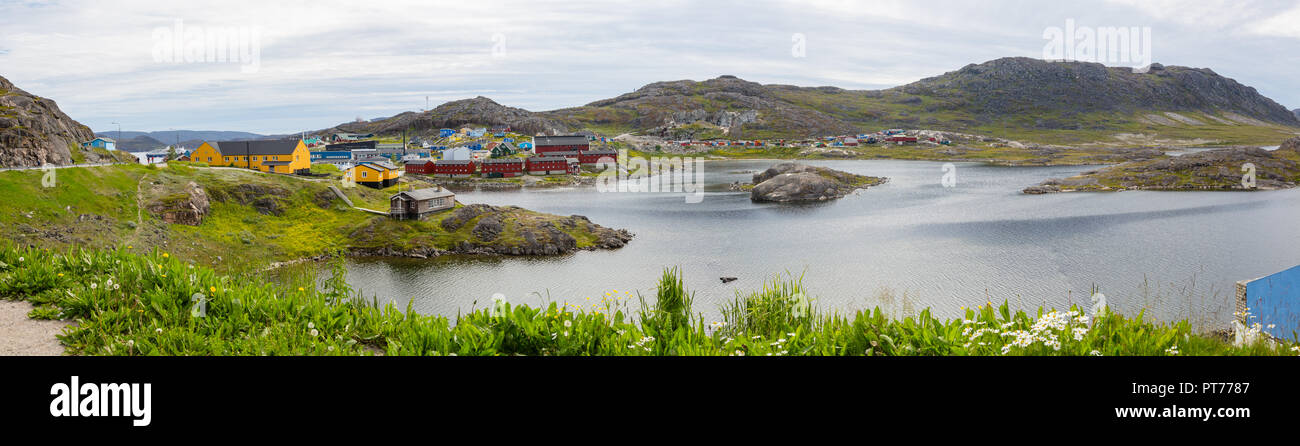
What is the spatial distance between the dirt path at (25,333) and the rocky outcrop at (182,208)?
5211 centimetres

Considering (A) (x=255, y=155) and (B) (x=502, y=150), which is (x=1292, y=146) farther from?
(A) (x=255, y=155)

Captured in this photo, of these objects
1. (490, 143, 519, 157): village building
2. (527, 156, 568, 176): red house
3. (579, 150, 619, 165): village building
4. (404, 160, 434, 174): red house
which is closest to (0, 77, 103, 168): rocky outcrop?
(404, 160, 434, 174): red house

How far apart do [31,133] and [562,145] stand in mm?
98509

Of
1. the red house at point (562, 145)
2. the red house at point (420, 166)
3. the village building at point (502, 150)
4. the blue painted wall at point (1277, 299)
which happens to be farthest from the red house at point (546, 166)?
the blue painted wall at point (1277, 299)

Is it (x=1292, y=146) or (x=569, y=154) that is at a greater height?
(x=569, y=154)

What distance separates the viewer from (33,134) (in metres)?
59.7

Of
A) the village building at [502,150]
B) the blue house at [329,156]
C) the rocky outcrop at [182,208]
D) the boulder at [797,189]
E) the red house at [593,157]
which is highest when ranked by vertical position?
the village building at [502,150]

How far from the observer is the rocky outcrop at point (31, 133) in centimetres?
5794

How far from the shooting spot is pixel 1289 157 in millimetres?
112188

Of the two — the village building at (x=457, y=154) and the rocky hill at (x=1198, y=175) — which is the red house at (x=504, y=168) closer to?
the village building at (x=457, y=154)

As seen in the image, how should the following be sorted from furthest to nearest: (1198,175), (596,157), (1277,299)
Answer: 1. (596,157)
2. (1198,175)
3. (1277,299)

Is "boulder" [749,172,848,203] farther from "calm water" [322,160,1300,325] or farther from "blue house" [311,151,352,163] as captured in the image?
"blue house" [311,151,352,163]

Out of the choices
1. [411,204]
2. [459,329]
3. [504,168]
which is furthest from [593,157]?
[459,329]
